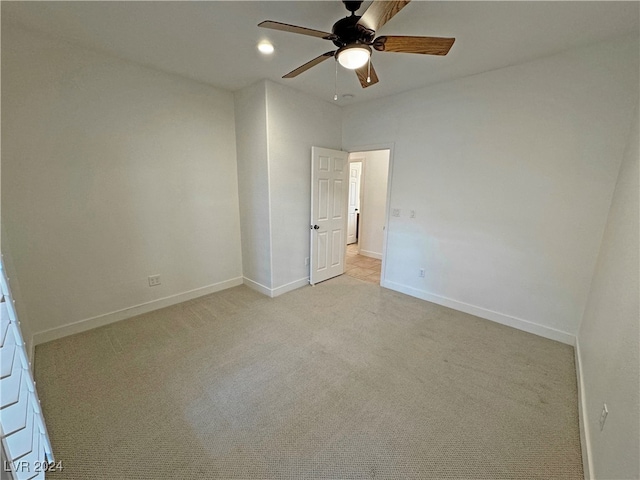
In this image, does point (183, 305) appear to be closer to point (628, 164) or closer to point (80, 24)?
point (80, 24)

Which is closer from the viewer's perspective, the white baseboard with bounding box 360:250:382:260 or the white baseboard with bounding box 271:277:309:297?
the white baseboard with bounding box 271:277:309:297

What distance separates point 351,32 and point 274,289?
9.18ft

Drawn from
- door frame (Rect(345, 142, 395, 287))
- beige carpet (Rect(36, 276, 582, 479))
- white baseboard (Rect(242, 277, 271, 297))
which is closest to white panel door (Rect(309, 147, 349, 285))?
door frame (Rect(345, 142, 395, 287))

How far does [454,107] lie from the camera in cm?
290

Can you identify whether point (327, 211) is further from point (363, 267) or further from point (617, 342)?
point (617, 342)

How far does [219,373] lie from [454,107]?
138 inches

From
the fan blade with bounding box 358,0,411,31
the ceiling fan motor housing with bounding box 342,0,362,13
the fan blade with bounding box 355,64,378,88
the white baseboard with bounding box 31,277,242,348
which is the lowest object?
the white baseboard with bounding box 31,277,242,348

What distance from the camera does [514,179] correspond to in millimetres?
2621

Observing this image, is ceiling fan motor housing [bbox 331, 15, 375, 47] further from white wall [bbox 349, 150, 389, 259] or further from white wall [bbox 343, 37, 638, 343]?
white wall [bbox 349, 150, 389, 259]

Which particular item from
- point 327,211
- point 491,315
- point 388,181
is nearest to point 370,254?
point 327,211

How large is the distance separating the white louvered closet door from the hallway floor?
3.53 meters

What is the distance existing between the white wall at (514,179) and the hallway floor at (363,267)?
0.78 m

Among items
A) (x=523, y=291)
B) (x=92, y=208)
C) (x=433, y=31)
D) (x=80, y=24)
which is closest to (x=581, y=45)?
(x=433, y=31)

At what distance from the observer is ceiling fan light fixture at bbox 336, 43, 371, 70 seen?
157 centimetres
